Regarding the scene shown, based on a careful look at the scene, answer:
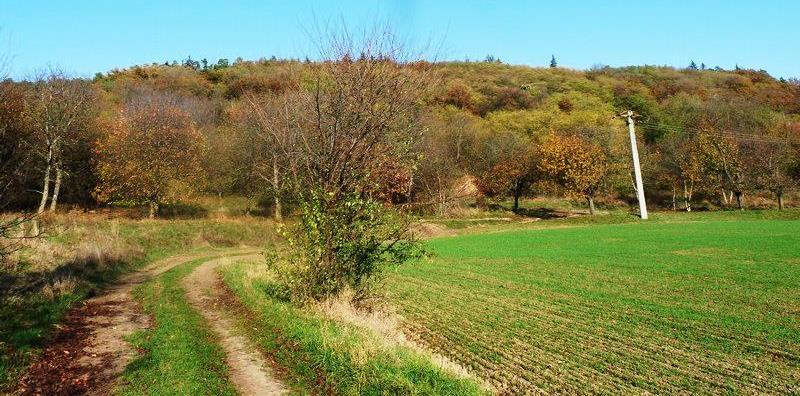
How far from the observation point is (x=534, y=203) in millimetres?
76188

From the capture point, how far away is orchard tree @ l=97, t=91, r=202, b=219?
47000 millimetres

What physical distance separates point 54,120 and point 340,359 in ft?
162

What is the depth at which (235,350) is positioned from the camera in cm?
1040

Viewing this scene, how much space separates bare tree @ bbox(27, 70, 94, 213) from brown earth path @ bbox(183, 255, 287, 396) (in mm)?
35896

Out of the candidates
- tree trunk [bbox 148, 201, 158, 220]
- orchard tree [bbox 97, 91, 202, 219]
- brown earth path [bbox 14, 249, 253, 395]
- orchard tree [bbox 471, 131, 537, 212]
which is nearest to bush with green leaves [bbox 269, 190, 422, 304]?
brown earth path [bbox 14, 249, 253, 395]

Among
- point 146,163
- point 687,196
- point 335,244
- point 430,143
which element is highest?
point 430,143

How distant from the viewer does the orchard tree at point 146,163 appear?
47.0 metres

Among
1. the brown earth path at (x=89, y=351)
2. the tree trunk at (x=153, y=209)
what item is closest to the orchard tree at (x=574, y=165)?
the tree trunk at (x=153, y=209)

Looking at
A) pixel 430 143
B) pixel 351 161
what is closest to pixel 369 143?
pixel 351 161

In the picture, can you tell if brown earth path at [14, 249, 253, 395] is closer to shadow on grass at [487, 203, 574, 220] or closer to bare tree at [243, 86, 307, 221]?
bare tree at [243, 86, 307, 221]

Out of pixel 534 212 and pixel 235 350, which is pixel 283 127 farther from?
pixel 534 212

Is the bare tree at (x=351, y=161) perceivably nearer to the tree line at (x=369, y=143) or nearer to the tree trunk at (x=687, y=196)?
the tree line at (x=369, y=143)

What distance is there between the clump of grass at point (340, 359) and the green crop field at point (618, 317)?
1.90 m

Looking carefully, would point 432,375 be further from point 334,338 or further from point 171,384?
point 171,384
